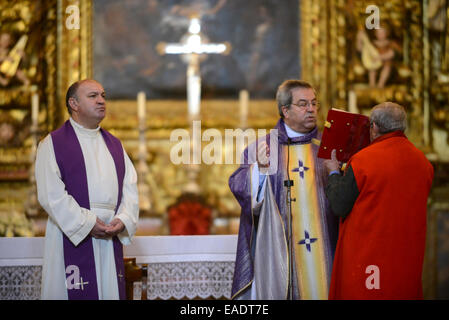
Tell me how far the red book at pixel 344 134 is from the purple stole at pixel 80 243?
1.29 metres

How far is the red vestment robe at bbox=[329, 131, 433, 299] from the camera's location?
3414 millimetres

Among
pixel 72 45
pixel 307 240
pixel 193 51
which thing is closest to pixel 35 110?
pixel 72 45

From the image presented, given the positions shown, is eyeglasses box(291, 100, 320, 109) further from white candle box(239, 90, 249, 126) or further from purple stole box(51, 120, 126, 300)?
white candle box(239, 90, 249, 126)

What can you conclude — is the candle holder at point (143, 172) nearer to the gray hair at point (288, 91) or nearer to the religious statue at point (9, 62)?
the religious statue at point (9, 62)

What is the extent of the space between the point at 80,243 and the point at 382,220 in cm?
171

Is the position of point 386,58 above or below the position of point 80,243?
above

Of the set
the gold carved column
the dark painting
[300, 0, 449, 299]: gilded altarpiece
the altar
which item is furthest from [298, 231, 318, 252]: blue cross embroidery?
the gold carved column

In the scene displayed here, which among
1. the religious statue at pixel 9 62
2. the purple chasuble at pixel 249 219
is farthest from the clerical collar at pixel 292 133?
the religious statue at pixel 9 62

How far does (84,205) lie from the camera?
359cm

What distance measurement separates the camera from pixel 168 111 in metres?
6.38

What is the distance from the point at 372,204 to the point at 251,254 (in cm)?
82

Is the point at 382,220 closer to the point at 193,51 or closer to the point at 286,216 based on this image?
the point at 286,216

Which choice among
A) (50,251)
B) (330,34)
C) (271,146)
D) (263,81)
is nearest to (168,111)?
(263,81)

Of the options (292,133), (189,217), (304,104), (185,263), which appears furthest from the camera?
(189,217)
